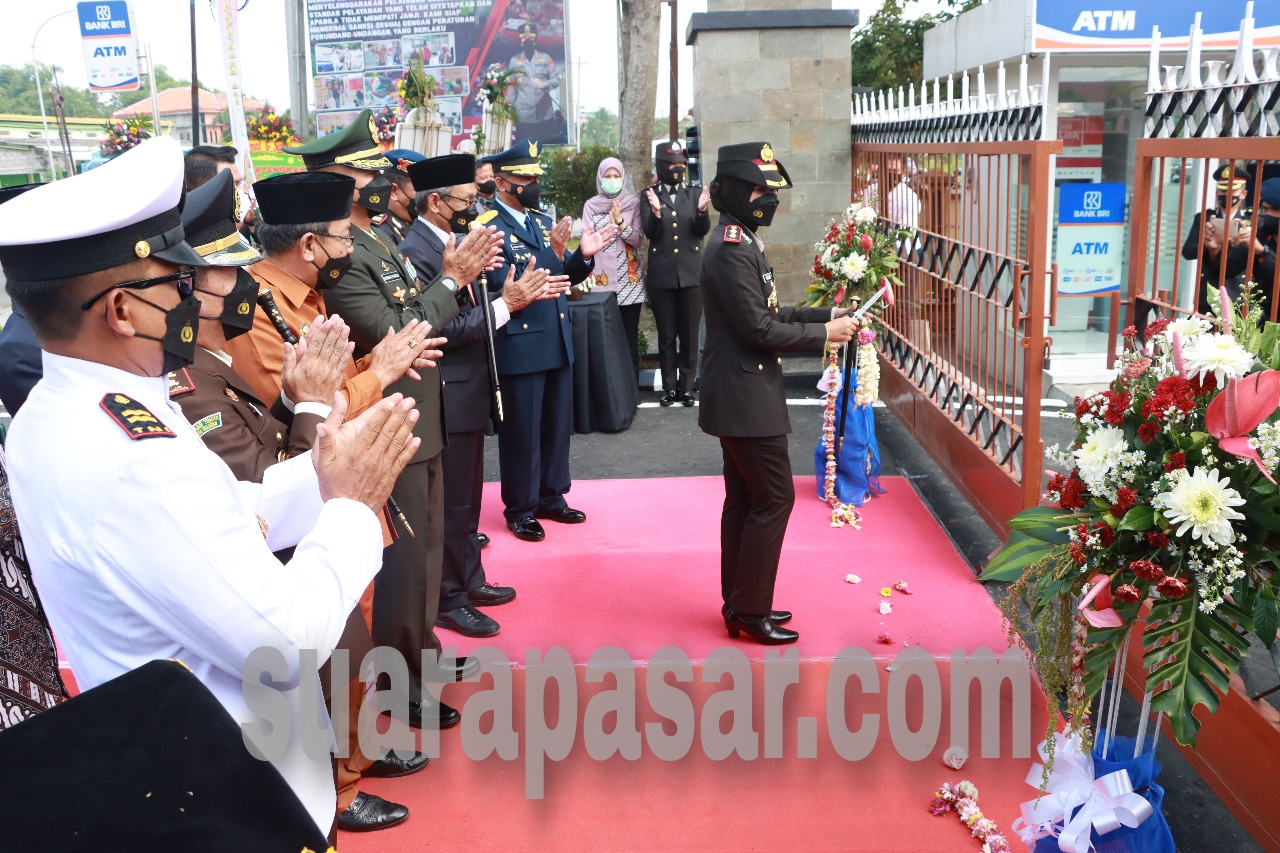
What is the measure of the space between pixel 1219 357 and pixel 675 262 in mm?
5954

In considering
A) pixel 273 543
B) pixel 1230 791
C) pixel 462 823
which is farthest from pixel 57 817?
pixel 1230 791

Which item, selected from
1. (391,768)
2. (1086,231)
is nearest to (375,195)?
(391,768)

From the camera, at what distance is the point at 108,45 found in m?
16.2

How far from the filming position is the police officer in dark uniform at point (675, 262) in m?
7.98

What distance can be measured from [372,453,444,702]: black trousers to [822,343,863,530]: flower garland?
8.34 feet

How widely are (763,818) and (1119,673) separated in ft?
3.55

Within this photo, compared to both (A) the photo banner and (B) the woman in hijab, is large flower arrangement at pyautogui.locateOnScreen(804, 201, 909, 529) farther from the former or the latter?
(A) the photo banner

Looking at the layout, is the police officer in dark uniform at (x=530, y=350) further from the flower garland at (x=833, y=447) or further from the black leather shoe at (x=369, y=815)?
the black leather shoe at (x=369, y=815)

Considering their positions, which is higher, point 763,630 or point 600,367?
point 600,367

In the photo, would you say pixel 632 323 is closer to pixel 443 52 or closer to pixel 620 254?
pixel 620 254

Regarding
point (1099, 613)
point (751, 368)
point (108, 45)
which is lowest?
point (1099, 613)

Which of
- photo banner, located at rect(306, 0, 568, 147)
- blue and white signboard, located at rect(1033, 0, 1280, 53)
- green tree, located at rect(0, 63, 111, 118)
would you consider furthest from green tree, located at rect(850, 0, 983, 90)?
green tree, located at rect(0, 63, 111, 118)

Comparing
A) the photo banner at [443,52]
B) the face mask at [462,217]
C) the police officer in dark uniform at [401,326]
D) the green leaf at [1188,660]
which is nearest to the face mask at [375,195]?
the police officer in dark uniform at [401,326]

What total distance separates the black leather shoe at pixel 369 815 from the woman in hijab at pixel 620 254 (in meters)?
5.50
